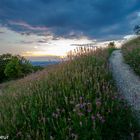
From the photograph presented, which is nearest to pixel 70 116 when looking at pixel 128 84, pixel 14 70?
pixel 128 84

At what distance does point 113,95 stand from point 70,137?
7.50 ft

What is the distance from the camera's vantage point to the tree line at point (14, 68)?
96.5 ft

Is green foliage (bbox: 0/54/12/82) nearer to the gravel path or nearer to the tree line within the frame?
the tree line

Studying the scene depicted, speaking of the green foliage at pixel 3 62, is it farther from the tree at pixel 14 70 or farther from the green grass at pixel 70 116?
the green grass at pixel 70 116

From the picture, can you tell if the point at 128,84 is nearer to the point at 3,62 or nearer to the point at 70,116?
the point at 70,116

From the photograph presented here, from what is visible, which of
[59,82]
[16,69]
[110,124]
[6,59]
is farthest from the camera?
[6,59]

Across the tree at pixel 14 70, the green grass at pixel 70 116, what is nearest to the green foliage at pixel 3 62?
the tree at pixel 14 70

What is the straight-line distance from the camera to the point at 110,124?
20.9ft

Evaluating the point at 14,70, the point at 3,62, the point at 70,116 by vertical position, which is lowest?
the point at 14,70

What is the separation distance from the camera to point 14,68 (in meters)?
29.3

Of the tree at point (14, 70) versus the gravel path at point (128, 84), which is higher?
the gravel path at point (128, 84)

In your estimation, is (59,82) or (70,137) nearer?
(70,137)

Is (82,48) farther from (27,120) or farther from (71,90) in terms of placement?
(27,120)

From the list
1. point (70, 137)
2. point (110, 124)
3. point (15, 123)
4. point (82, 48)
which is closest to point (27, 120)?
point (15, 123)
